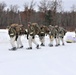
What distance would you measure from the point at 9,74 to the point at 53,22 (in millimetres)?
56755

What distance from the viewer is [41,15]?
6819cm

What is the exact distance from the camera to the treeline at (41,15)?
63594mm

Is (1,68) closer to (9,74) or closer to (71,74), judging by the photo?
(9,74)

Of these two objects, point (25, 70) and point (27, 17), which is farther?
point (27, 17)

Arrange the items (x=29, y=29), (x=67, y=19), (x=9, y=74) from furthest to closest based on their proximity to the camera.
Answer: (x=67, y=19)
(x=29, y=29)
(x=9, y=74)

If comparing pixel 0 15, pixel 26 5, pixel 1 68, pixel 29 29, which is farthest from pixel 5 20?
pixel 1 68

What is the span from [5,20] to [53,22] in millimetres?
20809

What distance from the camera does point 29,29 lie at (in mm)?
16203

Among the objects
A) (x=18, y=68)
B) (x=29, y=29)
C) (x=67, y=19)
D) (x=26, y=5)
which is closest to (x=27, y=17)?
(x=26, y=5)

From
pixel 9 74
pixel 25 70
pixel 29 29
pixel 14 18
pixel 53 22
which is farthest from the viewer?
pixel 14 18

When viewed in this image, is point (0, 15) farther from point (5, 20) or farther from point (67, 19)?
point (67, 19)

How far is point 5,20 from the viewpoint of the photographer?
81125 mm

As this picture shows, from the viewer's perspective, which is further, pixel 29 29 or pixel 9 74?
pixel 29 29

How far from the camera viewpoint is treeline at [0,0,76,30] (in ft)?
209
